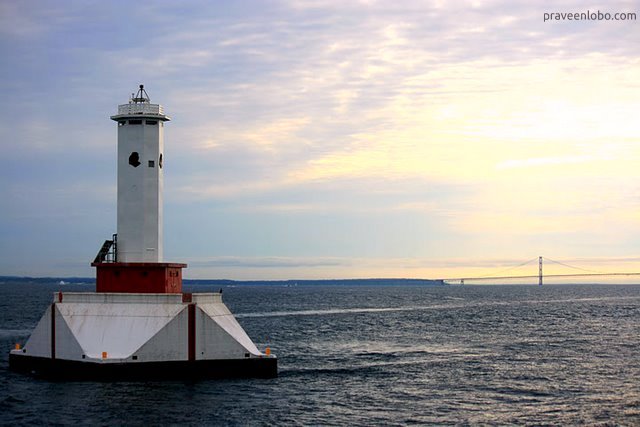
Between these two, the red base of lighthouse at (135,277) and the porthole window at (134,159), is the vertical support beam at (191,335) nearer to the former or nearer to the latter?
the red base of lighthouse at (135,277)

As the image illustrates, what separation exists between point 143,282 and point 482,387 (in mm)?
19320

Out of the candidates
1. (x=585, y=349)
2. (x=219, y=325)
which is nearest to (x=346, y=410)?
(x=219, y=325)

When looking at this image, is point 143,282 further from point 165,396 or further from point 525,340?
point 525,340

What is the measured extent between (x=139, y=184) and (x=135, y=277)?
5.37 meters

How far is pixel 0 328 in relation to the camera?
78.6m

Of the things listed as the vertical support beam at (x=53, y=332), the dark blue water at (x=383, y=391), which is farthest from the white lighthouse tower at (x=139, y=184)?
the dark blue water at (x=383, y=391)

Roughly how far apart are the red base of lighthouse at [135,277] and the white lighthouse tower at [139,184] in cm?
123

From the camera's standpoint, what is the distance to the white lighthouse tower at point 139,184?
46062 mm

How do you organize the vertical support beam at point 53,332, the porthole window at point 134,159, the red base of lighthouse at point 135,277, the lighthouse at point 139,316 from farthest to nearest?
the porthole window at point 134,159 < the red base of lighthouse at point 135,277 < the vertical support beam at point 53,332 < the lighthouse at point 139,316

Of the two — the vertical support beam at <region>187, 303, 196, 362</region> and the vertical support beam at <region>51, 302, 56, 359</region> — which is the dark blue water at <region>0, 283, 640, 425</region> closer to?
the vertical support beam at <region>187, 303, 196, 362</region>

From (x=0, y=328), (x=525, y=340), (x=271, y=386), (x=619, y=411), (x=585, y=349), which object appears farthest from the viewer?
(x=0, y=328)

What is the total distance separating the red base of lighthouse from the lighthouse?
56 millimetres

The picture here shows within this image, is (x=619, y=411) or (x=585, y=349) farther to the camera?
(x=585, y=349)

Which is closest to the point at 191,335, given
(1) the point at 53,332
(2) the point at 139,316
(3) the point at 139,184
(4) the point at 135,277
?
(2) the point at 139,316
